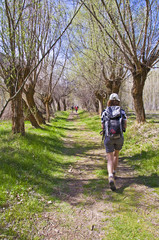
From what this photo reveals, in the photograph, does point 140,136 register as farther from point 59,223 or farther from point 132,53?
point 59,223

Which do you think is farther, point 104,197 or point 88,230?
point 104,197

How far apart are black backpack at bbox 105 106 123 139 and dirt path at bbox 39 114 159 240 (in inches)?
47.5

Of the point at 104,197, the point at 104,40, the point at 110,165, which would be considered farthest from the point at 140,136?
the point at 104,40

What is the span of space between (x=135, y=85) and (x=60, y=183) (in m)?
6.29

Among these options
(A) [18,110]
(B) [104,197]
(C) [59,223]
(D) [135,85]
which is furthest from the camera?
(D) [135,85]

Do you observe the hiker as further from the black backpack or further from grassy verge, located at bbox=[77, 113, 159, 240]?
grassy verge, located at bbox=[77, 113, 159, 240]

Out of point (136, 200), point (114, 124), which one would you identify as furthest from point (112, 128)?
point (136, 200)

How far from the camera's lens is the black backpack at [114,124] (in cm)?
395

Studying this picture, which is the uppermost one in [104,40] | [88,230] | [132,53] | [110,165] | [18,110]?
[104,40]

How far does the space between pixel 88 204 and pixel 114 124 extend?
173 centimetres

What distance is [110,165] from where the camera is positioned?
4.02 metres

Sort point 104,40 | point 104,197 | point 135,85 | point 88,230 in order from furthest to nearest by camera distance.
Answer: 1. point 104,40
2. point 135,85
3. point 104,197
4. point 88,230

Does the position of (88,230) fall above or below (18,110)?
below

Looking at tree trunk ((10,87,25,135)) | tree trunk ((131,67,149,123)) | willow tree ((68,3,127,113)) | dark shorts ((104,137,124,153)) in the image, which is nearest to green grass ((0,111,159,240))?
tree trunk ((10,87,25,135))
